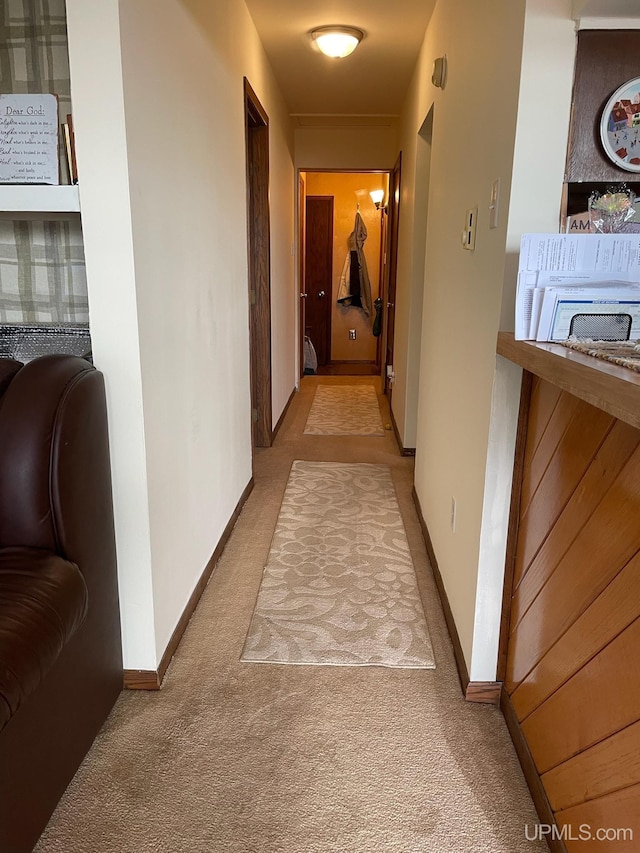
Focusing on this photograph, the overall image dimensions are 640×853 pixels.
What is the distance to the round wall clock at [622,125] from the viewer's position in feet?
4.63

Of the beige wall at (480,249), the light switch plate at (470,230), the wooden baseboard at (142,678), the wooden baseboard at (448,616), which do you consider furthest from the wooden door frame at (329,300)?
the wooden baseboard at (142,678)

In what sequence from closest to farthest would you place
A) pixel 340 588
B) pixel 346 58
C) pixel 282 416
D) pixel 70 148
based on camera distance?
pixel 70 148
pixel 340 588
pixel 346 58
pixel 282 416

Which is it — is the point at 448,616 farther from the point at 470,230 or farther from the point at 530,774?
the point at 470,230

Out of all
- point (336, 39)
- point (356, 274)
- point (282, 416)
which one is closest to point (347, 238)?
point (356, 274)

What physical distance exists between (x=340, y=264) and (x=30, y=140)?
6.75 meters

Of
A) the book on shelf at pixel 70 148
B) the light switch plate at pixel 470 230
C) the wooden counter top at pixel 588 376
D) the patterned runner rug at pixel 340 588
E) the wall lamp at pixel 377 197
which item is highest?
the wall lamp at pixel 377 197

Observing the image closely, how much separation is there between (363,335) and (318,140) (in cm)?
311

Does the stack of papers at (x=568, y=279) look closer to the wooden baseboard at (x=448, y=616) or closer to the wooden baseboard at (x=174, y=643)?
the wooden baseboard at (x=448, y=616)

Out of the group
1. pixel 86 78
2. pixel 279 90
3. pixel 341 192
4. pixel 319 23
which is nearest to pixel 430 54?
pixel 319 23

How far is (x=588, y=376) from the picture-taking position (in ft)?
3.01

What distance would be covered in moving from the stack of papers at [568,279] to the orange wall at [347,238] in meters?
6.85

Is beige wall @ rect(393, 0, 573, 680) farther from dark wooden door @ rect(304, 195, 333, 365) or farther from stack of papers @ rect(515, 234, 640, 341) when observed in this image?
dark wooden door @ rect(304, 195, 333, 365)

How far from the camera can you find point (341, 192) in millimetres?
8000

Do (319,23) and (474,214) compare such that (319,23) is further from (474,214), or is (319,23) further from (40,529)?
(40,529)
